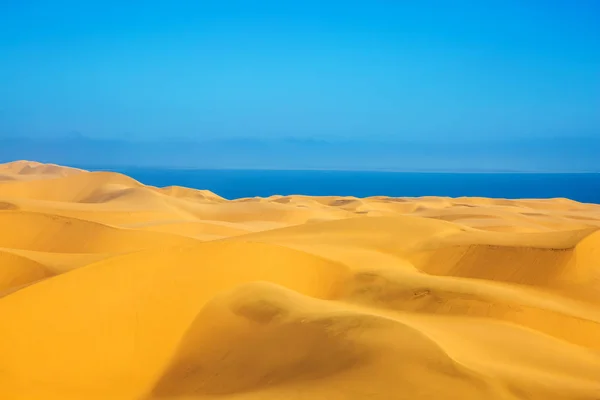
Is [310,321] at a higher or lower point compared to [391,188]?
lower

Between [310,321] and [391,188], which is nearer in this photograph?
[310,321]

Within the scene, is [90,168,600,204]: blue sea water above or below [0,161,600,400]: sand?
above

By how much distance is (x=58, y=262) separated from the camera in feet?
31.5

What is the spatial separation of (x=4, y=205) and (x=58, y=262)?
1212 cm

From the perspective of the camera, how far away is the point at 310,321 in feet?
20.5

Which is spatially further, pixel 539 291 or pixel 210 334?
pixel 539 291

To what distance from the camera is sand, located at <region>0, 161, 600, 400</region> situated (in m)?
5.14

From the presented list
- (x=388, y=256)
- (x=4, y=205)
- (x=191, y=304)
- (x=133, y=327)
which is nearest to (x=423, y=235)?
(x=388, y=256)

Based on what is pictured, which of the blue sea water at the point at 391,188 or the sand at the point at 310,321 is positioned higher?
the blue sea water at the point at 391,188

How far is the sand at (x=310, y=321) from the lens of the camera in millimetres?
5137

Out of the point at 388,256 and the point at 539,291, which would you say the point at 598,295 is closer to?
the point at 539,291

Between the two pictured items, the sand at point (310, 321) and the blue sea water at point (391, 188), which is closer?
the sand at point (310, 321)

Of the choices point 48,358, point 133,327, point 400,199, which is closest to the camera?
point 48,358

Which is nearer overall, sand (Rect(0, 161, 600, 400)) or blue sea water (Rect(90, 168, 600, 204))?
sand (Rect(0, 161, 600, 400))
